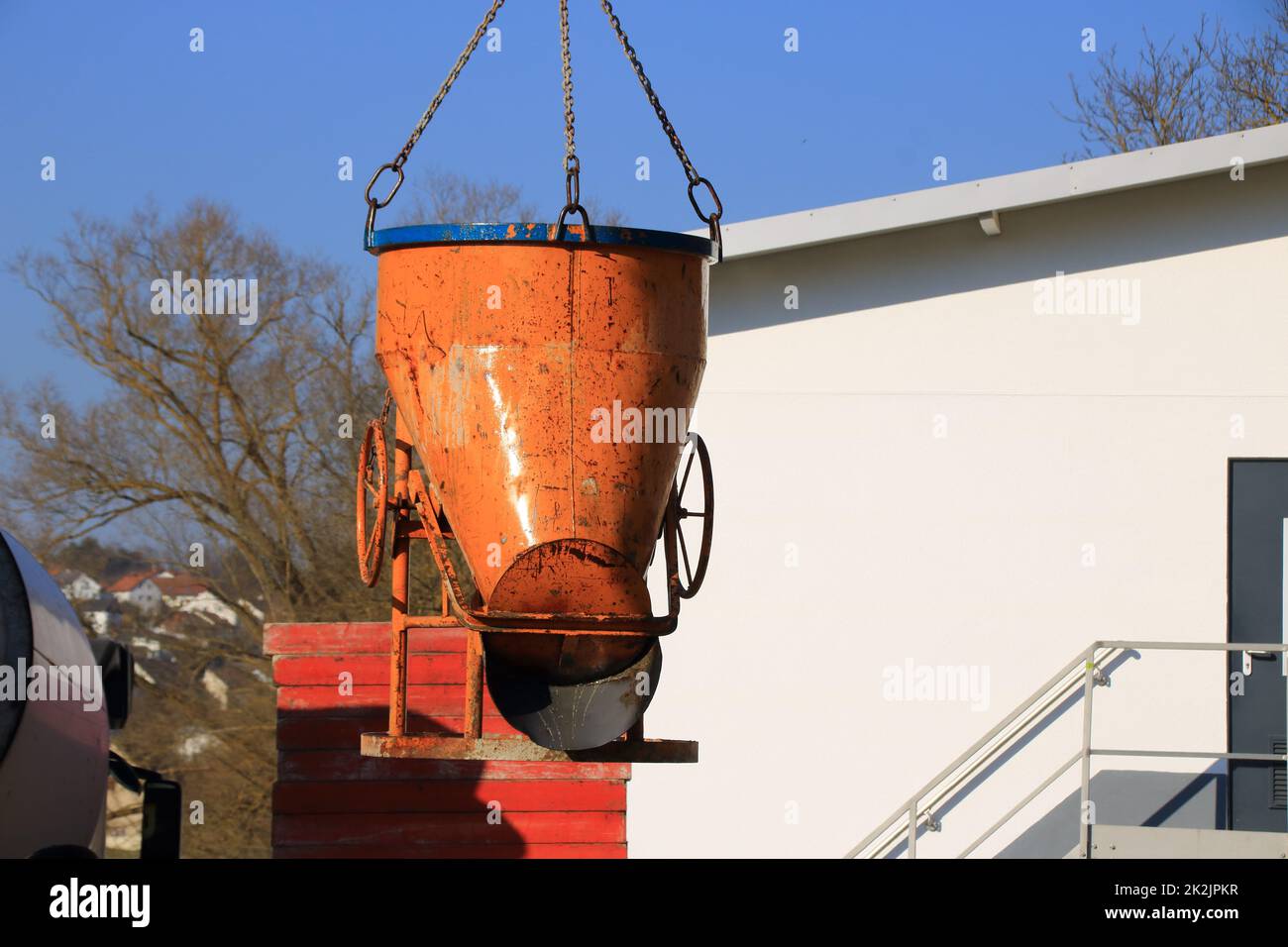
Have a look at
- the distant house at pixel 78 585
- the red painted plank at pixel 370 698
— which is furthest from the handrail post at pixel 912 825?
the distant house at pixel 78 585

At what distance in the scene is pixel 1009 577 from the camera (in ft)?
33.8

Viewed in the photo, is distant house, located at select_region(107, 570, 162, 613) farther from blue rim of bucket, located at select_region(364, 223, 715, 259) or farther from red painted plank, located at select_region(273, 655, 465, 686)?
blue rim of bucket, located at select_region(364, 223, 715, 259)

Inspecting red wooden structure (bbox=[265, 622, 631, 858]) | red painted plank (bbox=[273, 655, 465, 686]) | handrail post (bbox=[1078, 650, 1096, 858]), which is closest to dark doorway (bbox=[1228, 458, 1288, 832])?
handrail post (bbox=[1078, 650, 1096, 858])

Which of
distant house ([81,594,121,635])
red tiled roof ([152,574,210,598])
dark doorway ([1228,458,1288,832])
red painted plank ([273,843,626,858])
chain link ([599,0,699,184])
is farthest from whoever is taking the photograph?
red tiled roof ([152,574,210,598])

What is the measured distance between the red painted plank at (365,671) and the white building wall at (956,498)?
1.43 meters

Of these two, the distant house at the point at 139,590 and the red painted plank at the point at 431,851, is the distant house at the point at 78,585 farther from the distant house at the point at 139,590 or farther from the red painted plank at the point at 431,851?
the red painted plank at the point at 431,851

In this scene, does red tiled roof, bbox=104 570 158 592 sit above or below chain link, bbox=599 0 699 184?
below

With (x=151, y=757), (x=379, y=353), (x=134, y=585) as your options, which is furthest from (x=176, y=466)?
(x=379, y=353)

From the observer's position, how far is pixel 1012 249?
34.6 feet

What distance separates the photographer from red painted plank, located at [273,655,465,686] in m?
10.9

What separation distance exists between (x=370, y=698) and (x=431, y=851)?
3.51 feet

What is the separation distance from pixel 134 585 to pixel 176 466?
213cm

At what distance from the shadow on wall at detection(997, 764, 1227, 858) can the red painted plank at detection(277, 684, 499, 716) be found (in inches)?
141

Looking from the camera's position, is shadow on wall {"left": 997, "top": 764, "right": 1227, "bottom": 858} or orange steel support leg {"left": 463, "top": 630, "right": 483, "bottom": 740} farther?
shadow on wall {"left": 997, "top": 764, "right": 1227, "bottom": 858}
